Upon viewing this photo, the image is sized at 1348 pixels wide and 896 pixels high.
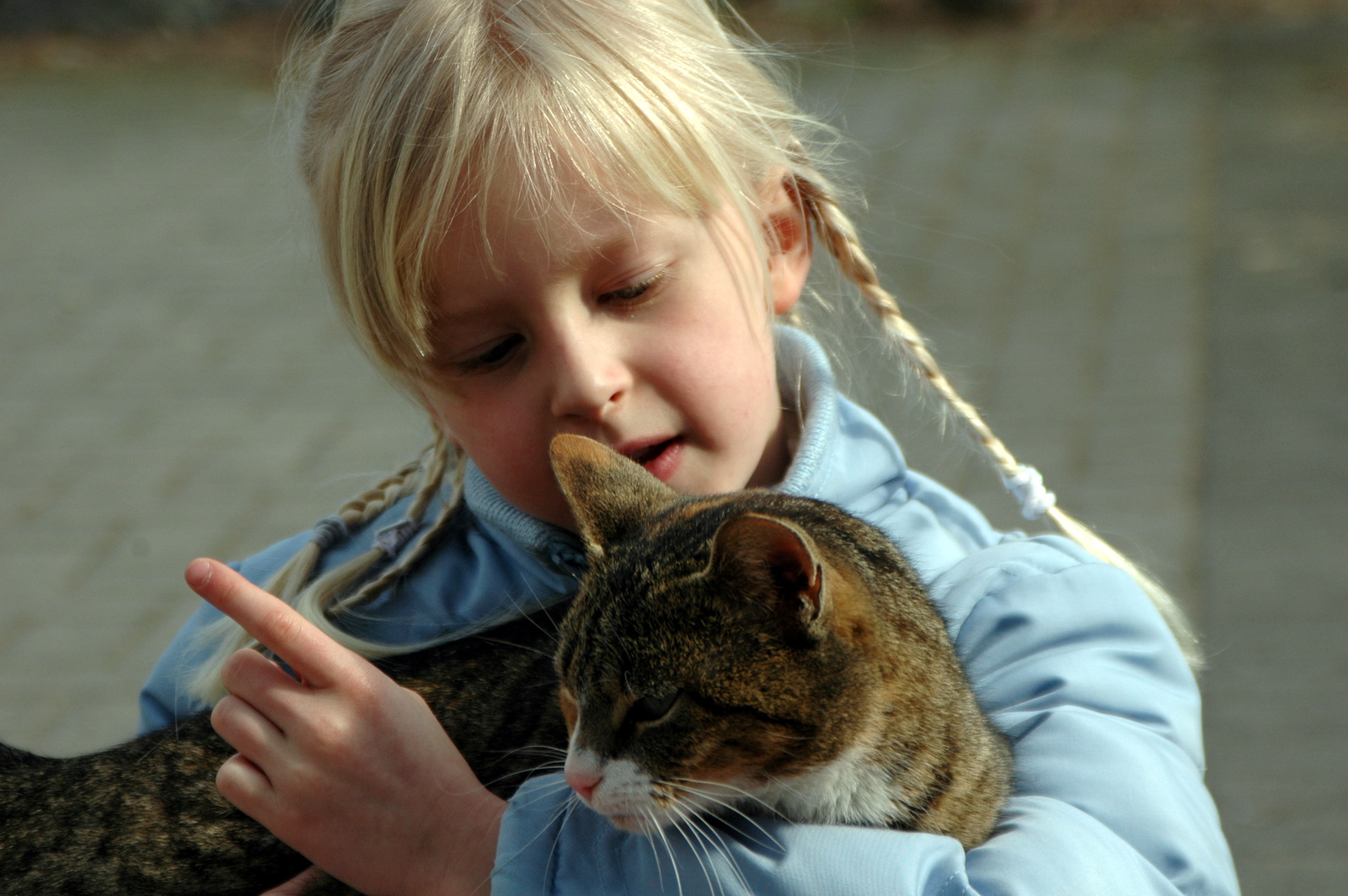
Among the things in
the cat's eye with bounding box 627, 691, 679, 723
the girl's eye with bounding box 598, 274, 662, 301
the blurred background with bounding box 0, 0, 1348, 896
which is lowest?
the blurred background with bounding box 0, 0, 1348, 896

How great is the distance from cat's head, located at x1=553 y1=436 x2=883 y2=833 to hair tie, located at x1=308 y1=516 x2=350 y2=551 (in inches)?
38.1

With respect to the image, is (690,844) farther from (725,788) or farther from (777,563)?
(777,563)

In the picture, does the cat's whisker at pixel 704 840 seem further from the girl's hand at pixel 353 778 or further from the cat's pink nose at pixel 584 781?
the girl's hand at pixel 353 778

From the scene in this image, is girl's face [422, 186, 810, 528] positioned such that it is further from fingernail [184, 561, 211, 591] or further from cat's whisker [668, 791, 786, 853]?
cat's whisker [668, 791, 786, 853]

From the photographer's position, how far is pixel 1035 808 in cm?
214

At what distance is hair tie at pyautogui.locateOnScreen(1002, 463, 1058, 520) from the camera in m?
2.80

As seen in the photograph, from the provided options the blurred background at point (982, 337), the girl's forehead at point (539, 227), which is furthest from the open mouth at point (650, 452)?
the blurred background at point (982, 337)

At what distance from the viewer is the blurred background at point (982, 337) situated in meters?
5.17

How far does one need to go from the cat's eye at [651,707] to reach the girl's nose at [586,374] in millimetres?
610

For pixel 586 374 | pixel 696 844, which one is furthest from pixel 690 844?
pixel 586 374

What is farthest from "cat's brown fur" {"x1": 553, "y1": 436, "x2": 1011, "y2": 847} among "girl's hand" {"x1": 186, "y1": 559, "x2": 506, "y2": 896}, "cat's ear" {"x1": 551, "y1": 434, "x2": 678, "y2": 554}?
"girl's hand" {"x1": 186, "y1": 559, "x2": 506, "y2": 896}

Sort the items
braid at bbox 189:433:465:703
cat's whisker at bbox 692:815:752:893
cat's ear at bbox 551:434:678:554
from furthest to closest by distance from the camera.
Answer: braid at bbox 189:433:465:703 < cat's ear at bbox 551:434:678:554 < cat's whisker at bbox 692:815:752:893

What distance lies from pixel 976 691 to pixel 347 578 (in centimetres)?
130

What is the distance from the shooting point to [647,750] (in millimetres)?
2014
